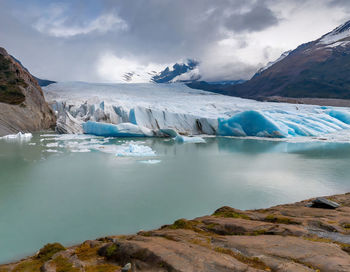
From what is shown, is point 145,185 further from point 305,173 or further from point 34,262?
point 305,173

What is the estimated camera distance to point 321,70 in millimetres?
50031

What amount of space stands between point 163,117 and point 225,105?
8135 mm

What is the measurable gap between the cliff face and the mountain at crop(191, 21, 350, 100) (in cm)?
3575

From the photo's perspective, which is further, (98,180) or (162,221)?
(98,180)

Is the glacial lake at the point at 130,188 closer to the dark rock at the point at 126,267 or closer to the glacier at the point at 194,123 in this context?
the dark rock at the point at 126,267

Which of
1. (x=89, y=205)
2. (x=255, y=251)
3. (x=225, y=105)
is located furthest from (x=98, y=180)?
(x=225, y=105)

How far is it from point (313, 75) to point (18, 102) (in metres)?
49.3

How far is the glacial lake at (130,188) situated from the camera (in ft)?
12.5

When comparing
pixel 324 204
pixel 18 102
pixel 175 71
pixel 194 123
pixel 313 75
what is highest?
pixel 175 71

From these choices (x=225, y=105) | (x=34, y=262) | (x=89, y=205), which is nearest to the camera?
(x=34, y=262)

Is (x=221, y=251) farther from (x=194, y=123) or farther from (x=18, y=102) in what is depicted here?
(x=18, y=102)

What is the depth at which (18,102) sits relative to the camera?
1745 cm

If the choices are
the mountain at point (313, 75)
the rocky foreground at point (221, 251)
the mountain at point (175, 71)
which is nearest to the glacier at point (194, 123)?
the rocky foreground at point (221, 251)

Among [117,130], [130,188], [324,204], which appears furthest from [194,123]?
[324,204]
